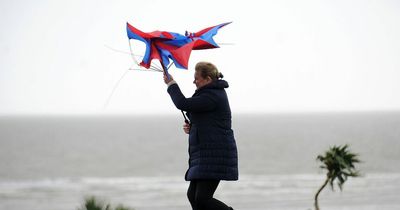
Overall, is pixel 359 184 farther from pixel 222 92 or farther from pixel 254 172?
pixel 222 92

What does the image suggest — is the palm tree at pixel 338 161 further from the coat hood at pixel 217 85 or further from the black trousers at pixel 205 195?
the coat hood at pixel 217 85

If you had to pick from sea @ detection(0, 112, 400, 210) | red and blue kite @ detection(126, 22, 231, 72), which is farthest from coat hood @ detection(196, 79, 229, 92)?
sea @ detection(0, 112, 400, 210)

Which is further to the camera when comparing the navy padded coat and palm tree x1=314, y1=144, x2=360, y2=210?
palm tree x1=314, y1=144, x2=360, y2=210

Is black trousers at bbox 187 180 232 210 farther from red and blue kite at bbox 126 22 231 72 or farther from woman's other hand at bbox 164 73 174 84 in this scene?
red and blue kite at bbox 126 22 231 72

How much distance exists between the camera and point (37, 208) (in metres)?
34.2

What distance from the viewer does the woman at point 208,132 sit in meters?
5.36

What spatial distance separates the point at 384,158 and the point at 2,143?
5162cm

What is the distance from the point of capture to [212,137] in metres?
5.38

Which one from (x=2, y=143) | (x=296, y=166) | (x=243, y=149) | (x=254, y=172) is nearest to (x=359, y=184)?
(x=254, y=172)

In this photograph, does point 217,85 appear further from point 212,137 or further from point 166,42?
point 166,42

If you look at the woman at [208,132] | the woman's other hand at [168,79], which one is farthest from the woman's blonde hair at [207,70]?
the woman's other hand at [168,79]

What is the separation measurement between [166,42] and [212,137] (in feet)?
3.11

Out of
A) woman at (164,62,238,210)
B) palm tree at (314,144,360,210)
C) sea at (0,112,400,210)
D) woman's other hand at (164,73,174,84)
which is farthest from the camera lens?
sea at (0,112,400,210)

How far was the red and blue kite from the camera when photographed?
5.72m
